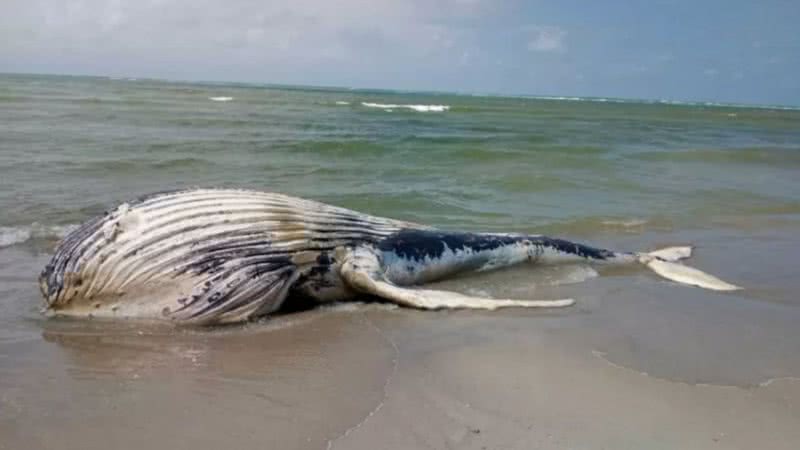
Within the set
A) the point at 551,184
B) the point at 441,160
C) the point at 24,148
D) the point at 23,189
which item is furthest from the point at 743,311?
the point at 24,148

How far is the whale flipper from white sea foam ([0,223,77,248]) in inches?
124

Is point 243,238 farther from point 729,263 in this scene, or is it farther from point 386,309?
point 729,263

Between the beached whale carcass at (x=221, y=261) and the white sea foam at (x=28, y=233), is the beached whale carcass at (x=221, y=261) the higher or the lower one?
the higher one

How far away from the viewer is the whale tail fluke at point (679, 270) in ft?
19.4

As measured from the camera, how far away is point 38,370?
11.9 feet

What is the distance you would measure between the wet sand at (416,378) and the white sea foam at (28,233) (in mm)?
1573

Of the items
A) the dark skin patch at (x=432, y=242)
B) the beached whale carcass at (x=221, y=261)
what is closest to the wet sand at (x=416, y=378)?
the beached whale carcass at (x=221, y=261)

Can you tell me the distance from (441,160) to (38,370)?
1273cm

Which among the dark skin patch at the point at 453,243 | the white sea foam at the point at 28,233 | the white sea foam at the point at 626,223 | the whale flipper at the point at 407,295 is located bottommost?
the white sea foam at the point at 28,233

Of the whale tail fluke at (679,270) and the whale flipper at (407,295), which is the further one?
the whale tail fluke at (679,270)

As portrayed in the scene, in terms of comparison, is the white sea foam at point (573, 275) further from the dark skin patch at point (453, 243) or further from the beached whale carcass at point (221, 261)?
the beached whale carcass at point (221, 261)

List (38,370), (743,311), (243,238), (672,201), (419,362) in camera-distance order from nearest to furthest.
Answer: (38,370), (419,362), (243,238), (743,311), (672,201)

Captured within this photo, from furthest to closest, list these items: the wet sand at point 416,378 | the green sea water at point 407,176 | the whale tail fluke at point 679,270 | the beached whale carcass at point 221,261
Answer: the green sea water at point 407,176 < the whale tail fluke at point 679,270 < the beached whale carcass at point 221,261 < the wet sand at point 416,378

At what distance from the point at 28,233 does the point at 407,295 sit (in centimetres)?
423
